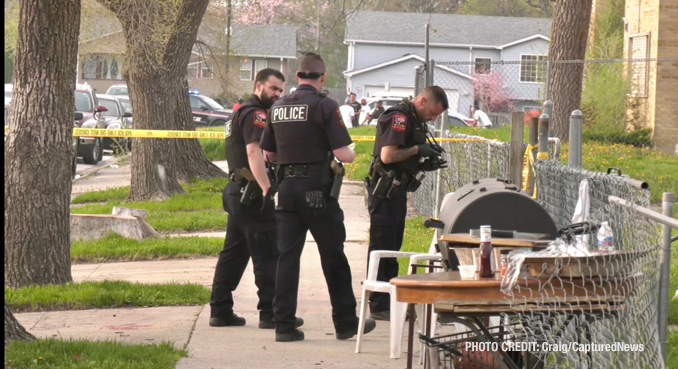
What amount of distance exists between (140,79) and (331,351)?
31.7 feet

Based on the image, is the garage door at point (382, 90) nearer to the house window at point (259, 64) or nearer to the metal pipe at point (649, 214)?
A: the house window at point (259, 64)

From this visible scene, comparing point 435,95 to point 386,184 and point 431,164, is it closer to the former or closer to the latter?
point 431,164

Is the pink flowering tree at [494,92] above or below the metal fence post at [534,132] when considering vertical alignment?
above

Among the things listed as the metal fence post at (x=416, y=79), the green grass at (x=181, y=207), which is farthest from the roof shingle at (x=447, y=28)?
the metal fence post at (x=416, y=79)

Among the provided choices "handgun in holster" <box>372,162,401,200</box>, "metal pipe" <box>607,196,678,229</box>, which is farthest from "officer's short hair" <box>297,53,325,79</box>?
"metal pipe" <box>607,196,678,229</box>

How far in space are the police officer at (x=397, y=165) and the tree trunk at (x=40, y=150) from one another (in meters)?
2.70

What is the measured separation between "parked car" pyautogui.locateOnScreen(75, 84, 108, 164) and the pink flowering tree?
2370 centimetres

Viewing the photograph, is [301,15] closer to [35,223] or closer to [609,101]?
[609,101]

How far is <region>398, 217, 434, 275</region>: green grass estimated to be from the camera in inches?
400

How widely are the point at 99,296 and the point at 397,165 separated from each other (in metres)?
2.62

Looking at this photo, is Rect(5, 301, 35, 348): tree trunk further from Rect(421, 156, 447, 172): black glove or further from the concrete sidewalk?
Rect(421, 156, 447, 172): black glove

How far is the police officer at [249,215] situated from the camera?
767 centimetres

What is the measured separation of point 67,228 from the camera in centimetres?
902

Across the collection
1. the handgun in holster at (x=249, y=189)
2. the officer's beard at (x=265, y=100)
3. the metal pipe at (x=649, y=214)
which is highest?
the officer's beard at (x=265, y=100)
